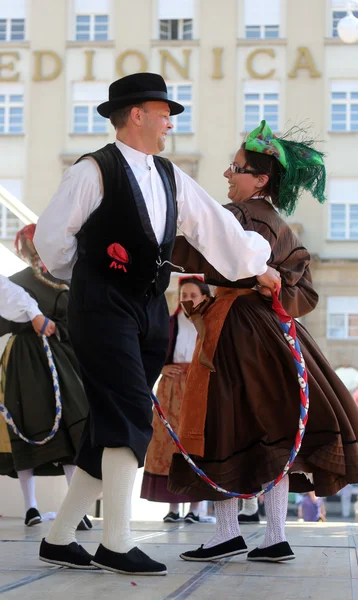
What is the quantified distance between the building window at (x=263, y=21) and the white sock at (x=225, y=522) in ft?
88.1

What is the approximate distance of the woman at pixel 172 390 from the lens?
7414mm

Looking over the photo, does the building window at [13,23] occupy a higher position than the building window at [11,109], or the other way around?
the building window at [13,23]

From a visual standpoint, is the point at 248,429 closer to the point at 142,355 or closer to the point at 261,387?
the point at 261,387

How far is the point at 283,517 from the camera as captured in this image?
439 cm

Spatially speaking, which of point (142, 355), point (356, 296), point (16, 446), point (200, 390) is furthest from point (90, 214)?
point (356, 296)

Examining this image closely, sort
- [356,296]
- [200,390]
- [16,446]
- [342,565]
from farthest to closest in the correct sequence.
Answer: [356,296]
[16,446]
[200,390]
[342,565]

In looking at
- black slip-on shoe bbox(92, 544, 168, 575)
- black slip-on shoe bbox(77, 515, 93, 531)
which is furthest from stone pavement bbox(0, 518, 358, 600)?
black slip-on shoe bbox(77, 515, 93, 531)

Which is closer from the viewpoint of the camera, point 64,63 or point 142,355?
point 142,355

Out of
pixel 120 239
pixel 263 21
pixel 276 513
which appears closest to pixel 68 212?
pixel 120 239

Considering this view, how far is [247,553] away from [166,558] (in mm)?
324

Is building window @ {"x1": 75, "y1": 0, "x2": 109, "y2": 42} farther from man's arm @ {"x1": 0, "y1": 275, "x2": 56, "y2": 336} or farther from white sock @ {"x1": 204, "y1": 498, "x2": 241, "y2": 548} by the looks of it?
white sock @ {"x1": 204, "y1": 498, "x2": 241, "y2": 548}

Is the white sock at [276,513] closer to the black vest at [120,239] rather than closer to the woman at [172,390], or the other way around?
the black vest at [120,239]

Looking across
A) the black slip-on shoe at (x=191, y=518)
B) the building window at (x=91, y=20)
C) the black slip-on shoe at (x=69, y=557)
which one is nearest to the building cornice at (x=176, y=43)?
the building window at (x=91, y=20)

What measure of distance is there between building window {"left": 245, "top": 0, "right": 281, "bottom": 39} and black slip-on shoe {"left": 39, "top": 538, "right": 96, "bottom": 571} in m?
27.4
